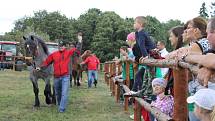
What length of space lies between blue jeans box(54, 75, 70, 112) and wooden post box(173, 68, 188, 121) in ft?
25.8

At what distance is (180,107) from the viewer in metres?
3.83

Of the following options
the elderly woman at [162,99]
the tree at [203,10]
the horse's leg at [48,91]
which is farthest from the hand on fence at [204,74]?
the tree at [203,10]

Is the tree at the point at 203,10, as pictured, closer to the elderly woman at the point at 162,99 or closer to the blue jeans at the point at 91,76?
the blue jeans at the point at 91,76

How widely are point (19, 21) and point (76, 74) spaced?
8206cm

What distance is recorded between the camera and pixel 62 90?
11.7 metres

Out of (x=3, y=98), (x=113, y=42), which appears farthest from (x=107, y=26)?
(x=3, y=98)

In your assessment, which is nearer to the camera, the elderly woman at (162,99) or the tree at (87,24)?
the elderly woman at (162,99)

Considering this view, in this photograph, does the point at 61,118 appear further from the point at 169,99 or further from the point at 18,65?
the point at 18,65

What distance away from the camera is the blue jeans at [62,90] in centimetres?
1158

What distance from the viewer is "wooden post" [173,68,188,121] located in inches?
150

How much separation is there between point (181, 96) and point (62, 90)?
8.10 m

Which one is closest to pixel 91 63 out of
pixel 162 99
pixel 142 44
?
pixel 142 44

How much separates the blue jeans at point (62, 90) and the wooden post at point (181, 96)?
7.88 metres

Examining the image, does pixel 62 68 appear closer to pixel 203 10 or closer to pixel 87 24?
pixel 203 10
